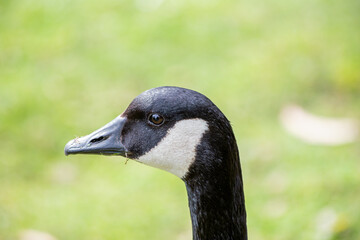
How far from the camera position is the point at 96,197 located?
414 centimetres

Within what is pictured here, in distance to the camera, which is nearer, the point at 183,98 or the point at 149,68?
the point at 183,98

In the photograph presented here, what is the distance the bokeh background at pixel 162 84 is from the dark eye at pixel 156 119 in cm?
170

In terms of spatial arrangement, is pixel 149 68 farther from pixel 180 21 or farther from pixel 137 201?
pixel 137 201

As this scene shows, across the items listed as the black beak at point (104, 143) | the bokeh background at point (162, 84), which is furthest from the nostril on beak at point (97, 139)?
the bokeh background at point (162, 84)

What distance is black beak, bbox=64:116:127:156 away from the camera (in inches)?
93.0

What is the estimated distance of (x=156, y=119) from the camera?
2.27 meters

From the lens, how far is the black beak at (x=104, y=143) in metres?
2.36

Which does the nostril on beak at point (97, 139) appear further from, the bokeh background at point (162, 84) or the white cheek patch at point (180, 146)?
the bokeh background at point (162, 84)

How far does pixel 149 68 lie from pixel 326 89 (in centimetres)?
170

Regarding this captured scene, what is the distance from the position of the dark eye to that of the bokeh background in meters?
1.70

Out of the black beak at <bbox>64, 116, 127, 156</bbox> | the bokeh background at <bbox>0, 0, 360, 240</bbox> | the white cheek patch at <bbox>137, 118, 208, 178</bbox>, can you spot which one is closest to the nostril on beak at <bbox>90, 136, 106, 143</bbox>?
the black beak at <bbox>64, 116, 127, 156</bbox>

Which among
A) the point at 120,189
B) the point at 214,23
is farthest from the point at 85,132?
the point at 214,23

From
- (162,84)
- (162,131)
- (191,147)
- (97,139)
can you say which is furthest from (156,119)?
(162,84)

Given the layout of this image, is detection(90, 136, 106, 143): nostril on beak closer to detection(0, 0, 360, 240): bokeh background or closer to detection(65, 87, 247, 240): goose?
detection(65, 87, 247, 240): goose
